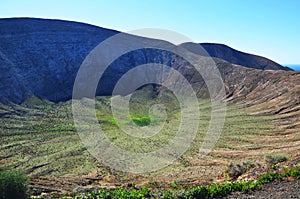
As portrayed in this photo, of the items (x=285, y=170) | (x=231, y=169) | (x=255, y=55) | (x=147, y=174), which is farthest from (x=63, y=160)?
(x=255, y=55)

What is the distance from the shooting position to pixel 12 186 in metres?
14.7

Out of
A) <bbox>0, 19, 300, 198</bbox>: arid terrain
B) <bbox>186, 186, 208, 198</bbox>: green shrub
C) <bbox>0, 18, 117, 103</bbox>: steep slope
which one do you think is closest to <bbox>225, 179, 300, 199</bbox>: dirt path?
<bbox>0, 19, 300, 198</bbox>: arid terrain

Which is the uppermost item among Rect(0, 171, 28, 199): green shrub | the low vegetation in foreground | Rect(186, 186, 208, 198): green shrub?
Rect(186, 186, 208, 198): green shrub

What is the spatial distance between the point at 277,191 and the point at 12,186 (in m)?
11.2

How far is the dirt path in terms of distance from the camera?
43.8ft

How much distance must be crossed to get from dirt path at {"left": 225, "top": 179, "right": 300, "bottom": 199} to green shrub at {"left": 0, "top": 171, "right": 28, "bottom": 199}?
351 inches

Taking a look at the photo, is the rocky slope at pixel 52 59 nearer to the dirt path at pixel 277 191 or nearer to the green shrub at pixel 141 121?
the green shrub at pixel 141 121

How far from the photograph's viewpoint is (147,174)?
1126 inches

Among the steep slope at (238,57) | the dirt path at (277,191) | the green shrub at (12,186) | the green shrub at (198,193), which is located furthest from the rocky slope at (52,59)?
the dirt path at (277,191)

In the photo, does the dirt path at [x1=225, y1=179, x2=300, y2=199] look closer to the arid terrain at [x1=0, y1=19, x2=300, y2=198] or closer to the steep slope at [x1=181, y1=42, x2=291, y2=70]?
the arid terrain at [x1=0, y1=19, x2=300, y2=198]

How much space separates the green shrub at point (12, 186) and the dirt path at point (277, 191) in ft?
29.2

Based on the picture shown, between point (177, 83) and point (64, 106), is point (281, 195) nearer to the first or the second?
point (64, 106)

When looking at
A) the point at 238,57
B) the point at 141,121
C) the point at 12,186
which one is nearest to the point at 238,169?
the point at 12,186

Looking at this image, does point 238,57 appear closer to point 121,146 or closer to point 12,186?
point 121,146
